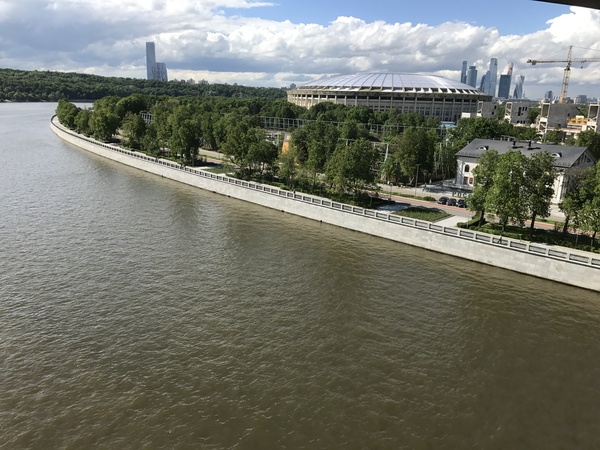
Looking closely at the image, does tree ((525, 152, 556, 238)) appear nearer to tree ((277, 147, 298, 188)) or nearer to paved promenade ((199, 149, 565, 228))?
paved promenade ((199, 149, 565, 228))

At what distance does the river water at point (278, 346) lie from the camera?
57.2 feet

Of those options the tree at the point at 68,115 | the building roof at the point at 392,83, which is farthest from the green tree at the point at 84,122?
the building roof at the point at 392,83

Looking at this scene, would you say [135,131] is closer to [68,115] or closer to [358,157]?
[68,115]

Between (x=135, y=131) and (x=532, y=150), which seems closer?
(x=532, y=150)

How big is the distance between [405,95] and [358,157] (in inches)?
3994

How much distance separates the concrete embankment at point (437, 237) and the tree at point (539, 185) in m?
4.06

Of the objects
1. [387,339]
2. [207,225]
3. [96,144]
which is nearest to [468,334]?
[387,339]

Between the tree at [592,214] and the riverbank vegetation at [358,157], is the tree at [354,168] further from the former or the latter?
the tree at [592,214]

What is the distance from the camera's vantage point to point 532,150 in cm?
5459

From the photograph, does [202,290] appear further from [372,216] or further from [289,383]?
[372,216]

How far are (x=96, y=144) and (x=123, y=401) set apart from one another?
79.1m

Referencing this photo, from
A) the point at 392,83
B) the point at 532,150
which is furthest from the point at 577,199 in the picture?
the point at 392,83

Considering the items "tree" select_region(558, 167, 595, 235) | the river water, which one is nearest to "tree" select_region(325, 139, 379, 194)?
the river water

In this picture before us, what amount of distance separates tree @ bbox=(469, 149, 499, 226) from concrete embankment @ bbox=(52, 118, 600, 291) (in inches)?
160
